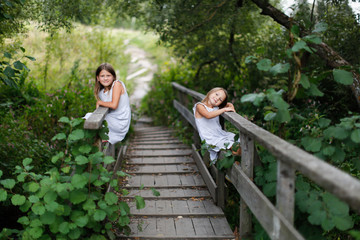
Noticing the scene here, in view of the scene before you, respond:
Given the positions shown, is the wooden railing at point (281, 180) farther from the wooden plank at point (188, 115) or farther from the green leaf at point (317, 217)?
the wooden plank at point (188, 115)

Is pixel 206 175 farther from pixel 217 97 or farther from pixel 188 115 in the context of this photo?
pixel 188 115

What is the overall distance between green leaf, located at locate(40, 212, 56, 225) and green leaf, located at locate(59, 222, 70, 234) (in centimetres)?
9

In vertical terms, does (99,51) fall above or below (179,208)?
above

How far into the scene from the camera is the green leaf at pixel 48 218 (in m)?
2.87

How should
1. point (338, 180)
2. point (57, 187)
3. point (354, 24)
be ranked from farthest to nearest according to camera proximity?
point (354, 24), point (57, 187), point (338, 180)

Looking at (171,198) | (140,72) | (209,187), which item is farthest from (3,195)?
(140,72)

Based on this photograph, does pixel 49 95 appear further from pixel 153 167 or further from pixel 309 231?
pixel 309 231

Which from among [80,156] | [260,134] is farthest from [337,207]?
[80,156]

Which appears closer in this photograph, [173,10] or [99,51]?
[173,10]

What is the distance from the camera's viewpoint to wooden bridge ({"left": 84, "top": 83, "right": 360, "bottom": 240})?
6.74 feet

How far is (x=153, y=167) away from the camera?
598 cm

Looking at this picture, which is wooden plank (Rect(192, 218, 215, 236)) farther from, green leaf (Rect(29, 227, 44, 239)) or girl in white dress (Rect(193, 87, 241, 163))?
green leaf (Rect(29, 227, 44, 239))

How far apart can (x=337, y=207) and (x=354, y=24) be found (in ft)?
17.7

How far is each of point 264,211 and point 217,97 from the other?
7.19 ft
